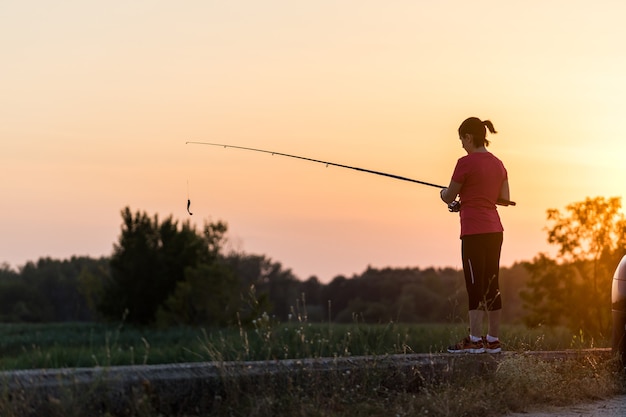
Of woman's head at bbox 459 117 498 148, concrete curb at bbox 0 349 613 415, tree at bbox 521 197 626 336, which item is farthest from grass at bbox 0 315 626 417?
tree at bbox 521 197 626 336

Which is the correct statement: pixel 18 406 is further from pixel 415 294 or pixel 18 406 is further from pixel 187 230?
pixel 415 294

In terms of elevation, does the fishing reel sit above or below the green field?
above

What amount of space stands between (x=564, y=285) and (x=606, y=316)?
8.85 feet

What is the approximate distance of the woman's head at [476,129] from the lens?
30.5 feet

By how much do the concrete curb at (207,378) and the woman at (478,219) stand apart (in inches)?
19.5

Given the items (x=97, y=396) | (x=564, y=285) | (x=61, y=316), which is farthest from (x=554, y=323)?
(x=61, y=316)

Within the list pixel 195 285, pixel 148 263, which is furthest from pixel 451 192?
pixel 148 263

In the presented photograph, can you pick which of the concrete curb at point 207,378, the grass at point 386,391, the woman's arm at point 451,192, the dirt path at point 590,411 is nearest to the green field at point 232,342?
the grass at point 386,391

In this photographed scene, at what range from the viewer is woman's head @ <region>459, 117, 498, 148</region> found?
928 cm

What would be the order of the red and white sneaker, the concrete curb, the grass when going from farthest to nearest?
the red and white sneaker → the grass → the concrete curb

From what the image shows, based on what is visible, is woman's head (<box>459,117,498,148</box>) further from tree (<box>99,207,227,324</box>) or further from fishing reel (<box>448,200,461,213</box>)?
tree (<box>99,207,227,324</box>)

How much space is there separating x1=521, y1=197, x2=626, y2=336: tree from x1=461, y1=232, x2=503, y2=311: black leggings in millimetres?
35644

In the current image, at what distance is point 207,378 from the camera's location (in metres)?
7.49

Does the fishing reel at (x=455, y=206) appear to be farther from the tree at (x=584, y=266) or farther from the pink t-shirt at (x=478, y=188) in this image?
the tree at (x=584, y=266)
